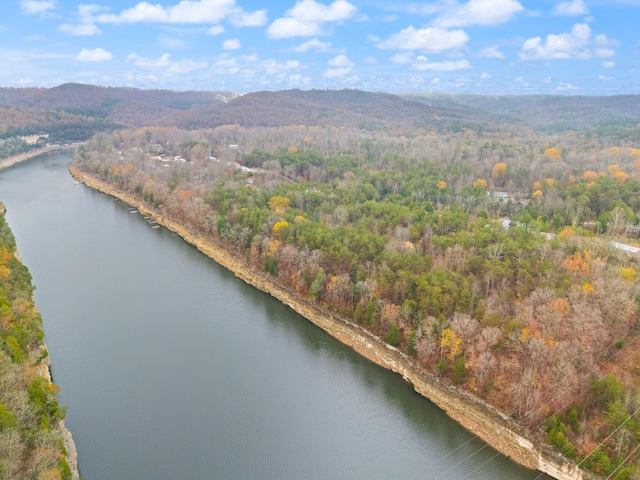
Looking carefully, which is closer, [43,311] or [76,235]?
[43,311]

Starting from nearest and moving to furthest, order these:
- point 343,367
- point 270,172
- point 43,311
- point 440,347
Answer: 1. point 440,347
2. point 343,367
3. point 43,311
4. point 270,172

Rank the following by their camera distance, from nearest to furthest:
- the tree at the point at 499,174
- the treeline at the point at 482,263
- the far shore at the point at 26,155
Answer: the treeline at the point at 482,263, the tree at the point at 499,174, the far shore at the point at 26,155

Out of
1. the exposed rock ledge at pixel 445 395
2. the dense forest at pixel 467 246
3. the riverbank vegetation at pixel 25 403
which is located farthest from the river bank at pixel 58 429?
the dense forest at pixel 467 246

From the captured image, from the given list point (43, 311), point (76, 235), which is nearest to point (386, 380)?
point (43, 311)

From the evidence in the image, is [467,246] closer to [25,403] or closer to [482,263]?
[482,263]

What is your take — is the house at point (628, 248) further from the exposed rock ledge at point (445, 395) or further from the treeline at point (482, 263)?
the exposed rock ledge at point (445, 395)

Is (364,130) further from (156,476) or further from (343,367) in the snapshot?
(156,476)

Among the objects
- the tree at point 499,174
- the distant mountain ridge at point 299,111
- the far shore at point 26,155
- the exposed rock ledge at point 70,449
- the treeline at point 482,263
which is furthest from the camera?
the distant mountain ridge at point 299,111
